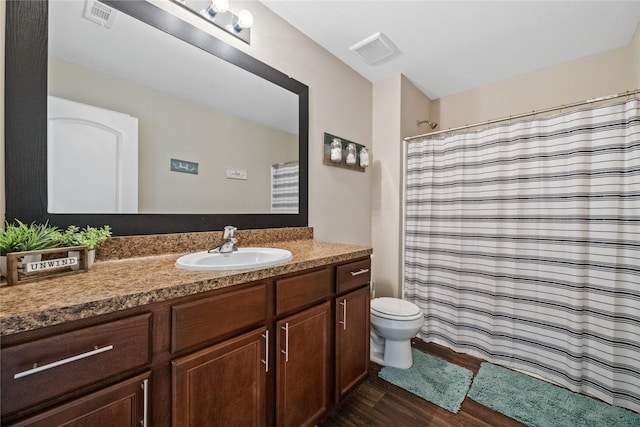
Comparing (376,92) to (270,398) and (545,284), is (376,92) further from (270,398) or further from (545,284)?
(270,398)

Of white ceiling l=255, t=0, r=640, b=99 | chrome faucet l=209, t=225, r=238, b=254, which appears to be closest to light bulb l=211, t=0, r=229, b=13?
white ceiling l=255, t=0, r=640, b=99

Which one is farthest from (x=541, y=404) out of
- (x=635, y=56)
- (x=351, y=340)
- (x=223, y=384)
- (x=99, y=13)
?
(x=99, y=13)

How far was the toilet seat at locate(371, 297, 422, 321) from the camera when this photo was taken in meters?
1.73

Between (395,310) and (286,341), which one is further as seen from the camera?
(395,310)

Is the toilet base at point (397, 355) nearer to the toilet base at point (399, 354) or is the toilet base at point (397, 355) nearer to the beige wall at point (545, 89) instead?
the toilet base at point (399, 354)

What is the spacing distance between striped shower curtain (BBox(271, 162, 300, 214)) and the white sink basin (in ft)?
1.29

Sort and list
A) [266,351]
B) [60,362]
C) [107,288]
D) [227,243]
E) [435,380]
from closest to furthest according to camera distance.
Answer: [60,362] → [107,288] → [266,351] → [227,243] → [435,380]

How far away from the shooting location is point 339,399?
134 centimetres

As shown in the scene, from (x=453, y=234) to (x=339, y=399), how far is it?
1463 mm

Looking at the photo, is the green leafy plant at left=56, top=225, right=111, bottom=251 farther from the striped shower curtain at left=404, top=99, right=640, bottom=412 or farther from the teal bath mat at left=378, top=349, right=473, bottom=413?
the striped shower curtain at left=404, top=99, right=640, bottom=412

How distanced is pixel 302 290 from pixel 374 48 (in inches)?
72.9

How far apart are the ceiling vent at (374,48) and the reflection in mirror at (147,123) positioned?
82 cm

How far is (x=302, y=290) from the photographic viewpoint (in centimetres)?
113

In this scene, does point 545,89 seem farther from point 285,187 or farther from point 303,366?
point 303,366
